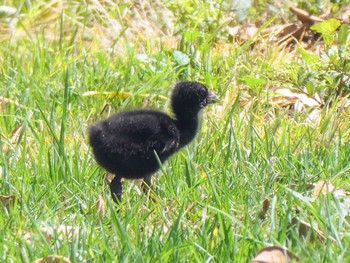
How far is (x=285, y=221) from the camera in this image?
12.9 feet

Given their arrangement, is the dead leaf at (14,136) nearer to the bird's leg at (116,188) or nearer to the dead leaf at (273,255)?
the bird's leg at (116,188)

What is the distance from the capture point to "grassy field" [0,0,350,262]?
156 inches

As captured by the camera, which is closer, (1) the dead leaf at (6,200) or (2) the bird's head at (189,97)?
(1) the dead leaf at (6,200)

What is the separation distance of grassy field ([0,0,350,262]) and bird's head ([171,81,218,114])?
0.30 m

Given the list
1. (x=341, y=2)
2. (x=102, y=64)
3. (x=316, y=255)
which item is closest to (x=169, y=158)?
(x=316, y=255)

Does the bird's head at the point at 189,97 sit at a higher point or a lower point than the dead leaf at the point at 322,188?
higher

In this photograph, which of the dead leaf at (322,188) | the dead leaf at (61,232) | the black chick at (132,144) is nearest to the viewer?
the dead leaf at (61,232)

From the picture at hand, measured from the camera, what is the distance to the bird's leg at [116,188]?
184 inches

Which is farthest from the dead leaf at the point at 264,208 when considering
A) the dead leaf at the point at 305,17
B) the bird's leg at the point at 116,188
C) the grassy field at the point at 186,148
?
the dead leaf at the point at 305,17

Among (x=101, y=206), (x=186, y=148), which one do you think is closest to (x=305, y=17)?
(x=186, y=148)

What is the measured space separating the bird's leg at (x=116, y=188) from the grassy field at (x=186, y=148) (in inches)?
2.2

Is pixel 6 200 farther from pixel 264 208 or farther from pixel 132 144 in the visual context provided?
pixel 264 208

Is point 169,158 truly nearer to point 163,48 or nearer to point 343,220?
point 343,220

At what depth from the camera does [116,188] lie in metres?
4.71
